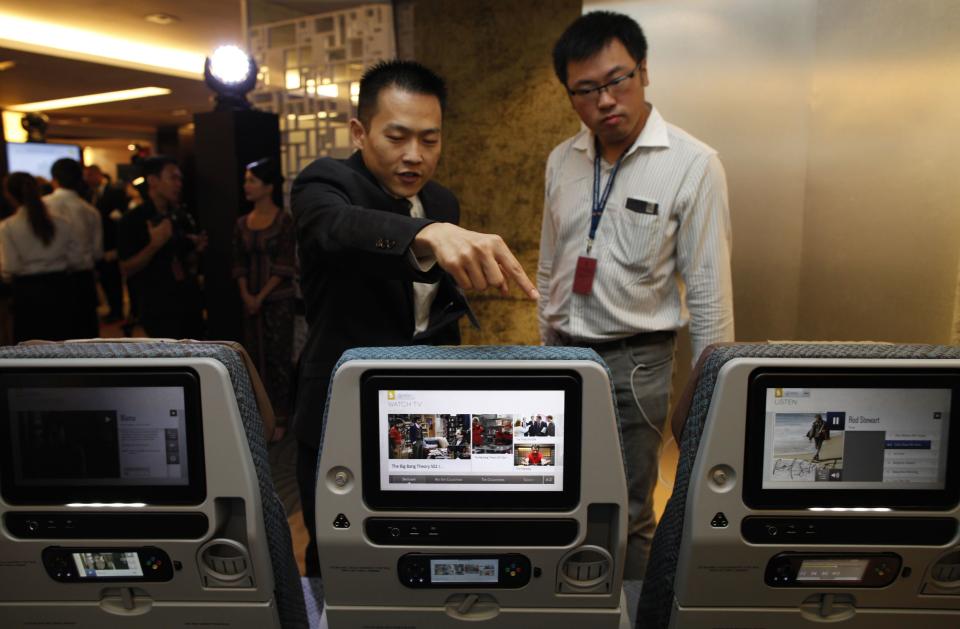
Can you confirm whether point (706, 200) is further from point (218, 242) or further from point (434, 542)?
point (218, 242)

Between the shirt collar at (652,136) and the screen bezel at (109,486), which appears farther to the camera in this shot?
the shirt collar at (652,136)

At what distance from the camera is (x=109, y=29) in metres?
6.66

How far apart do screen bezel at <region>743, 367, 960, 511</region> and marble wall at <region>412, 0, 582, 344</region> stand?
2.97 meters

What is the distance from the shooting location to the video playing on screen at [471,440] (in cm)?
93

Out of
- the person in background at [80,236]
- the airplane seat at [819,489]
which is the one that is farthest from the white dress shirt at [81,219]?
the airplane seat at [819,489]

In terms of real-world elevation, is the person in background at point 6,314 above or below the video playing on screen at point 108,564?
below

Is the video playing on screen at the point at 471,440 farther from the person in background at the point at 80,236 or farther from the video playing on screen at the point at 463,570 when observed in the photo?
the person in background at the point at 80,236

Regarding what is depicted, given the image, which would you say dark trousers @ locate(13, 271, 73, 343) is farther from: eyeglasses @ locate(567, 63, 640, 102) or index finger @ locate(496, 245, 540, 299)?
index finger @ locate(496, 245, 540, 299)

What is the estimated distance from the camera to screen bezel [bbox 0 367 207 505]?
937mm

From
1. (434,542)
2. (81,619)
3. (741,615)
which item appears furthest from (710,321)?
(81,619)

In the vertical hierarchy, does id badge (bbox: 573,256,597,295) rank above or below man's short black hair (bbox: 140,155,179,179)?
below

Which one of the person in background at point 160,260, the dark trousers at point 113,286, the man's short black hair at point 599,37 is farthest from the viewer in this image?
the dark trousers at point 113,286

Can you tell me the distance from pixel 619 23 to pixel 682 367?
207 cm

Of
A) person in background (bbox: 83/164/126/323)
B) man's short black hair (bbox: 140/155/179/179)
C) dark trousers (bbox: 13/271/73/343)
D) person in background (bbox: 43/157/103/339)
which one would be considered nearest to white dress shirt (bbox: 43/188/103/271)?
person in background (bbox: 43/157/103/339)
